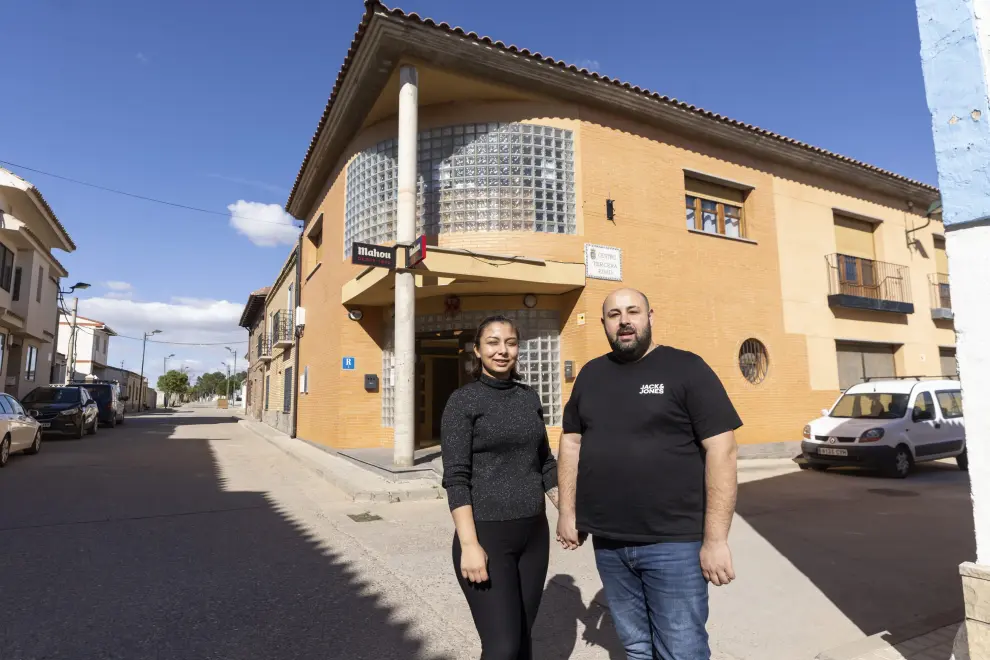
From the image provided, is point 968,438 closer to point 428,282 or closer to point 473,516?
point 473,516

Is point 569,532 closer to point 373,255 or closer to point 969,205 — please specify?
point 969,205

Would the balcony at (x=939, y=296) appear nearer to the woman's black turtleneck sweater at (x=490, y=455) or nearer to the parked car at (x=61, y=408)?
the woman's black turtleneck sweater at (x=490, y=455)

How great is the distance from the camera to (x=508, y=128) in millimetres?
10898

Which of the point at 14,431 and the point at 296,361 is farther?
the point at 296,361

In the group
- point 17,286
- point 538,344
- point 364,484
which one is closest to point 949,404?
point 538,344

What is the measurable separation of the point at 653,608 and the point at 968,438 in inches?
66.3

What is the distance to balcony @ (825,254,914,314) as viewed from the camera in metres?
14.2

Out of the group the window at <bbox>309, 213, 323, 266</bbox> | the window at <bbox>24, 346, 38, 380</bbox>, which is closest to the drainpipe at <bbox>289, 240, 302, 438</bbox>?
the window at <bbox>309, 213, 323, 266</bbox>

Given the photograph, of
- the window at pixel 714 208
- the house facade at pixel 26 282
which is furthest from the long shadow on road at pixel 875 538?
the house facade at pixel 26 282

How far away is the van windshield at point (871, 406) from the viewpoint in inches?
403

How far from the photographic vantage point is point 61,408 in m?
16.0

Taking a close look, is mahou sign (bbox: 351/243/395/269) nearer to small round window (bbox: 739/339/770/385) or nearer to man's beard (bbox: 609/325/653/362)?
man's beard (bbox: 609/325/653/362)

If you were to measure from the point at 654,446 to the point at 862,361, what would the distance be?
50.6ft

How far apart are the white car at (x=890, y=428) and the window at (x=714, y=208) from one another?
173 inches
